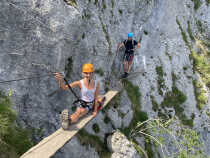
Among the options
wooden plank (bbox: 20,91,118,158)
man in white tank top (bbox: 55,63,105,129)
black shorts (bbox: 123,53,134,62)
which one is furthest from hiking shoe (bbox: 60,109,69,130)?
black shorts (bbox: 123,53,134,62)

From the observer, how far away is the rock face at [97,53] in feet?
28.5

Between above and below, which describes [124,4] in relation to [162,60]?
above

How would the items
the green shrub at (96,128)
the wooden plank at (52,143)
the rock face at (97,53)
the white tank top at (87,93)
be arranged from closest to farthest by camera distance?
the wooden plank at (52,143), the white tank top at (87,93), the rock face at (97,53), the green shrub at (96,128)

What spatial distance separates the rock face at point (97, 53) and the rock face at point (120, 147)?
741 millimetres

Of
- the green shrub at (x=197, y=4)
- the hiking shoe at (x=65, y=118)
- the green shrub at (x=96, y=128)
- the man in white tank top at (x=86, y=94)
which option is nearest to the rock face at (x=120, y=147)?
the green shrub at (x=96, y=128)

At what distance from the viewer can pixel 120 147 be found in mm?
10688

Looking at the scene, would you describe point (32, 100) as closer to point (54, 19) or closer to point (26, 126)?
point (26, 126)

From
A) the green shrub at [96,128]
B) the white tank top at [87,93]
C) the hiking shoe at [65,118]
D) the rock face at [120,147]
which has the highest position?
the white tank top at [87,93]

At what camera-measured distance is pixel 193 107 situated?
1748 cm

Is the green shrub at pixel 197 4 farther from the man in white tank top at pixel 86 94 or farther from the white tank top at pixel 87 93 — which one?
the white tank top at pixel 87 93

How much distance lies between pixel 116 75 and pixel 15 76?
26.6ft

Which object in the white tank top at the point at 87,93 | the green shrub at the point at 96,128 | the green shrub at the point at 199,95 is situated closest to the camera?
the white tank top at the point at 87,93

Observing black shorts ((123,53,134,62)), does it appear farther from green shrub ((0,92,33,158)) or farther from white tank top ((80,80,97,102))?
green shrub ((0,92,33,158))

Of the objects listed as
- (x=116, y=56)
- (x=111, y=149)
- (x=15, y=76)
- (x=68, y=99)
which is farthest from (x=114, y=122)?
(x=15, y=76)
